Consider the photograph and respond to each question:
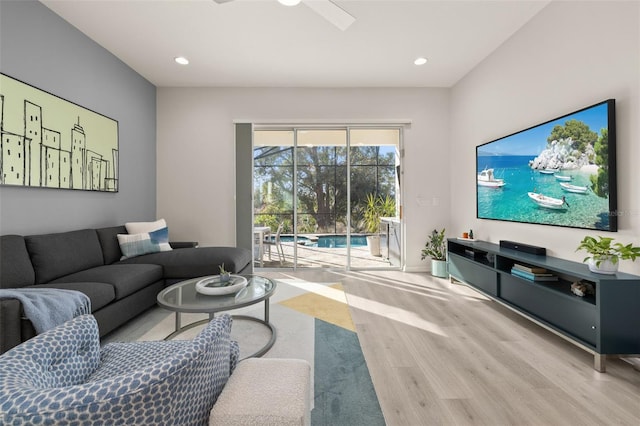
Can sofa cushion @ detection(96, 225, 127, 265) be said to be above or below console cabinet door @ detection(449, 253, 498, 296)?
above

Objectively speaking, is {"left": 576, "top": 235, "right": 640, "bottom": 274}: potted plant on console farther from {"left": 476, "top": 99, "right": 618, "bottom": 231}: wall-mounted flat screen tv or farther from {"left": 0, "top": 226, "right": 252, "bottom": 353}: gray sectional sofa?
{"left": 0, "top": 226, "right": 252, "bottom": 353}: gray sectional sofa

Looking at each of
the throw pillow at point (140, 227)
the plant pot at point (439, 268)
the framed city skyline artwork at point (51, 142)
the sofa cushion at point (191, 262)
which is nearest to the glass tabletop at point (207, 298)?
the sofa cushion at point (191, 262)

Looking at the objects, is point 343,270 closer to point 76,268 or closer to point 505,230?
point 505,230

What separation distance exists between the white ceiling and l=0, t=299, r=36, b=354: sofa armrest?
2.54 m

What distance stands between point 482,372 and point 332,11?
2.68m

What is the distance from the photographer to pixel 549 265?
2.18 meters

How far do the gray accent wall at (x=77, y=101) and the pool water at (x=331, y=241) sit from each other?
2230mm

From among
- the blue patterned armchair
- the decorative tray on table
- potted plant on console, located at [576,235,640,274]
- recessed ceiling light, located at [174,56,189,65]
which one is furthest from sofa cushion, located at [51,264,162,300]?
potted plant on console, located at [576,235,640,274]

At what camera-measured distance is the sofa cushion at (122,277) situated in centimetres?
229

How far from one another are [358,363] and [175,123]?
417cm

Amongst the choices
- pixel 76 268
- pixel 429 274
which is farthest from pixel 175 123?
pixel 429 274

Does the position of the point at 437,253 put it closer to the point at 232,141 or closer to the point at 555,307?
the point at 555,307

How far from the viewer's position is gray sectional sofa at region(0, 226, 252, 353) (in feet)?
6.56

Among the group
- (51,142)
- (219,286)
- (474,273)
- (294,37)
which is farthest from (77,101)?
(474,273)
